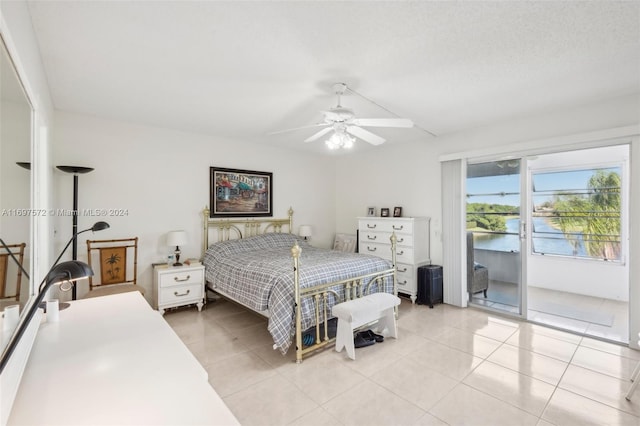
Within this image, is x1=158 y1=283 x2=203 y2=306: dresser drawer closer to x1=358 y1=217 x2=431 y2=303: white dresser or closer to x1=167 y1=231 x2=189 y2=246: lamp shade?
x1=167 y1=231 x2=189 y2=246: lamp shade

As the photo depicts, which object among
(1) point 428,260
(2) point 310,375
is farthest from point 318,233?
(2) point 310,375

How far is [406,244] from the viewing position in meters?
4.45

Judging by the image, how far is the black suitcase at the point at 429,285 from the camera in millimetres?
4207

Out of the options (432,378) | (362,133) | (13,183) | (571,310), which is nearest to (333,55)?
(362,133)

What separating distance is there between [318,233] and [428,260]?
7.09 feet

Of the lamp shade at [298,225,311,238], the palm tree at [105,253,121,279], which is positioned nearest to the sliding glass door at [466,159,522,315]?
the lamp shade at [298,225,311,238]

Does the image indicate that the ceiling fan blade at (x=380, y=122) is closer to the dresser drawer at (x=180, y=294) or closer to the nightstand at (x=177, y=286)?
the nightstand at (x=177, y=286)

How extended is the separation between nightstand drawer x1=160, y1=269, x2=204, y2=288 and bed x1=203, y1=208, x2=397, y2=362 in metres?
0.15

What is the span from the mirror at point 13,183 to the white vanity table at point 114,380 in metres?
0.22

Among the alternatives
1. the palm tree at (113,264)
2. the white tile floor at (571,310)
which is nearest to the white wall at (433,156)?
the white tile floor at (571,310)

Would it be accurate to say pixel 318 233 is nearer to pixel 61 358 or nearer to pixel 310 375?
pixel 310 375

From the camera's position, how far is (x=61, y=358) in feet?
3.83

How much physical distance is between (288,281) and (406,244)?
7.44 ft

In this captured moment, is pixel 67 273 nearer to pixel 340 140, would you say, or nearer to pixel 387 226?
pixel 340 140
